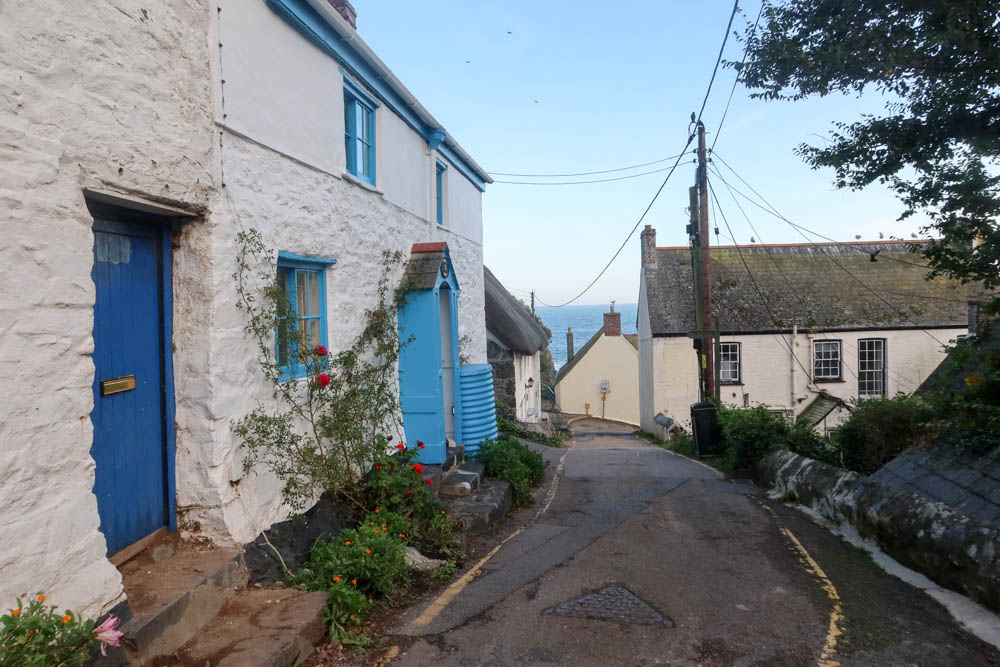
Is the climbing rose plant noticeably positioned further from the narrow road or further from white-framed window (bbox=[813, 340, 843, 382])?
white-framed window (bbox=[813, 340, 843, 382])

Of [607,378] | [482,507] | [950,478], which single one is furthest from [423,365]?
[607,378]

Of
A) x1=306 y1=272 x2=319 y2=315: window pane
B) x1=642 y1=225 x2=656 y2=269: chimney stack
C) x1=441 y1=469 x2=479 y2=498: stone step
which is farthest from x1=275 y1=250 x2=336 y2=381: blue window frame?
x1=642 y1=225 x2=656 y2=269: chimney stack

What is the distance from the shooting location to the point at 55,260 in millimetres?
3355

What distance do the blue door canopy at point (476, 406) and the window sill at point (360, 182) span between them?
2.93m

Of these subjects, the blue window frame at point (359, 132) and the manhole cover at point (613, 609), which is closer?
the manhole cover at point (613, 609)

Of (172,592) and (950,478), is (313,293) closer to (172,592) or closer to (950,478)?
(172,592)

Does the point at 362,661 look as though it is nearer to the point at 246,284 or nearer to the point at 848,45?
the point at 246,284

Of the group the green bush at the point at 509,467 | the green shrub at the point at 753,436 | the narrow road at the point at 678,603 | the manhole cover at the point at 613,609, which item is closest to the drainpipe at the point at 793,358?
the green shrub at the point at 753,436

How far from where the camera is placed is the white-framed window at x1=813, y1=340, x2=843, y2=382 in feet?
77.6

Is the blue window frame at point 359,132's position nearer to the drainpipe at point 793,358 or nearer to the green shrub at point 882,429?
the green shrub at point 882,429

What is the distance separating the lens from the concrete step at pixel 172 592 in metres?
3.50

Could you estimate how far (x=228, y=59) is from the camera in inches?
197

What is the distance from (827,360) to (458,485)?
1978 centimetres

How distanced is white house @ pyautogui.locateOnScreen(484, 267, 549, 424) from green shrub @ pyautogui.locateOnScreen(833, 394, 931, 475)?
9721mm
